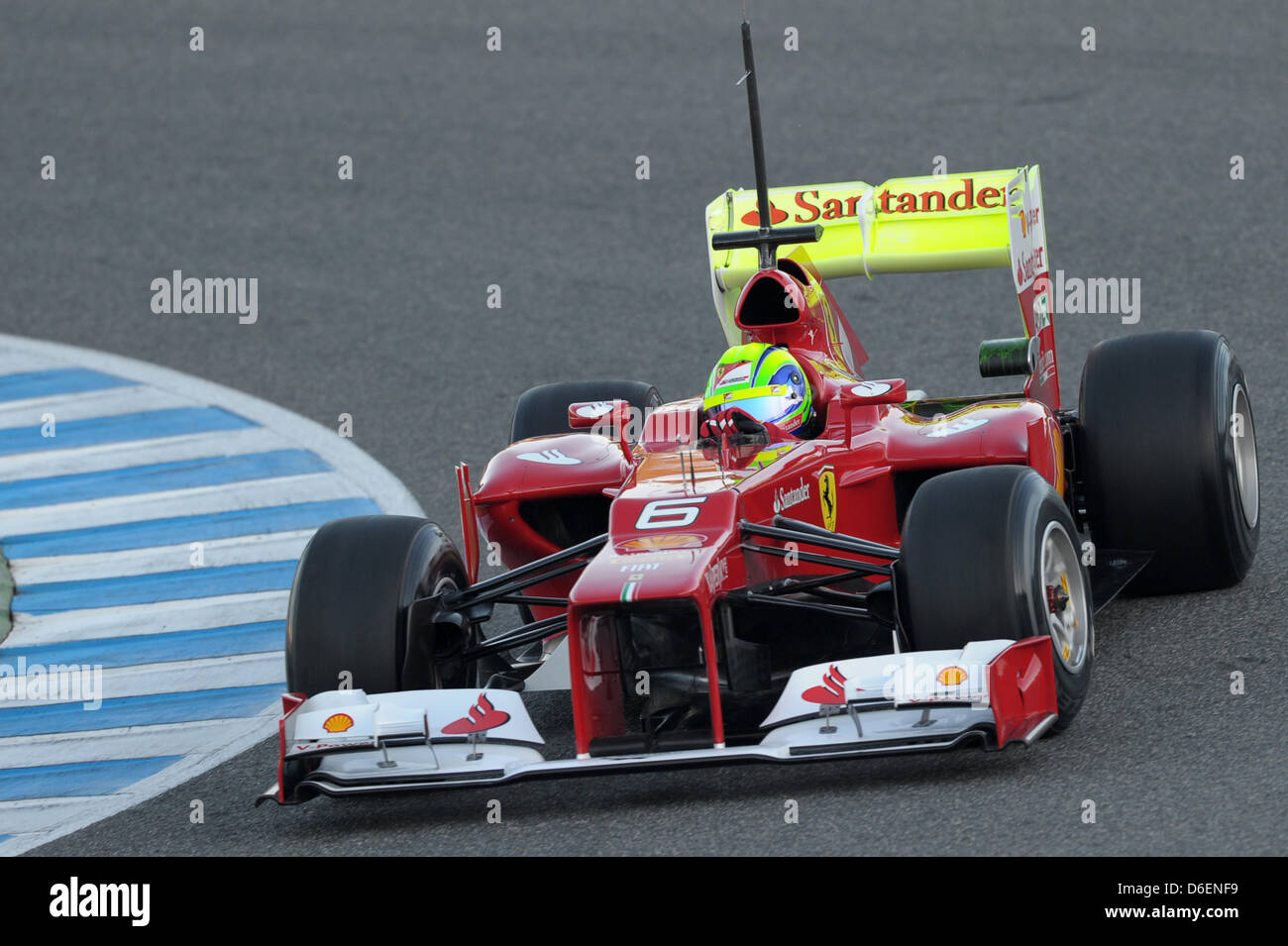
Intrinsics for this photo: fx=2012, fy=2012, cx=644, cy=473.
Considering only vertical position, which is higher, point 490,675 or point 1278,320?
point 1278,320

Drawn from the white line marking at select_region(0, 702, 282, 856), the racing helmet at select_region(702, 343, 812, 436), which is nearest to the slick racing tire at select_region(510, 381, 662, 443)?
the racing helmet at select_region(702, 343, 812, 436)

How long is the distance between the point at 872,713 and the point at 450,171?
1066 centimetres

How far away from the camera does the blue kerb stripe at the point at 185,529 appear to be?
10102 mm

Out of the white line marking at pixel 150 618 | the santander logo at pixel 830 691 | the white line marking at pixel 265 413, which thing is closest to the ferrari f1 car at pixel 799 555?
the santander logo at pixel 830 691

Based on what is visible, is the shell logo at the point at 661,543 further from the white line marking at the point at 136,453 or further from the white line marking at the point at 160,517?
the white line marking at the point at 136,453

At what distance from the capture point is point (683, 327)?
13.0 meters

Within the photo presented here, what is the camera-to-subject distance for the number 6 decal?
6.76 metres

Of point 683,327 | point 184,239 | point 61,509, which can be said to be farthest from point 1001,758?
point 184,239

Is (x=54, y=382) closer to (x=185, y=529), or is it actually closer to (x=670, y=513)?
(x=185, y=529)

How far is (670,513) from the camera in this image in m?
6.82

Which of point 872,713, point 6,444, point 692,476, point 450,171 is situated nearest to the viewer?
point 872,713

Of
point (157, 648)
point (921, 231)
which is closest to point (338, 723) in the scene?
point (157, 648)

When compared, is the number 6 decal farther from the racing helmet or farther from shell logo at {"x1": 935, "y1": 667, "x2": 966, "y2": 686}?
shell logo at {"x1": 935, "y1": 667, "x2": 966, "y2": 686}

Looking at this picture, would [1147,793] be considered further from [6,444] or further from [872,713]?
[6,444]
